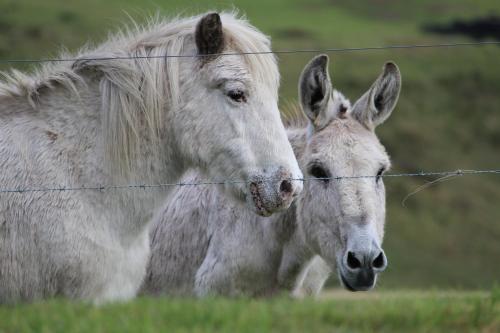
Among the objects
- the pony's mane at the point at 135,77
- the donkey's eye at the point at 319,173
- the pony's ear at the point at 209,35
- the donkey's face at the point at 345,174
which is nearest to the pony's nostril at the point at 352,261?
the donkey's face at the point at 345,174

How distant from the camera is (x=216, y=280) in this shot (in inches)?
330

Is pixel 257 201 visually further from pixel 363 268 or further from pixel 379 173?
pixel 379 173

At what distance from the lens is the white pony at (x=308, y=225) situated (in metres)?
7.78

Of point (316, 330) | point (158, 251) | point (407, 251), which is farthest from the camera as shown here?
point (407, 251)

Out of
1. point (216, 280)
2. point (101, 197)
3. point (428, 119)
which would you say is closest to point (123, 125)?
point (101, 197)

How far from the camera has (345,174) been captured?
800cm

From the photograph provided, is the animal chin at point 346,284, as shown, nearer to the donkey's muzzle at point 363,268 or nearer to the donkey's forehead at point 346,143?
the donkey's muzzle at point 363,268

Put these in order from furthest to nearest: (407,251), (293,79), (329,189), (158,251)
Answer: (293,79) → (407,251) → (158,251) → (329,189)

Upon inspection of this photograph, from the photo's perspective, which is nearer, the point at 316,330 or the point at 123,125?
the point at 316,330

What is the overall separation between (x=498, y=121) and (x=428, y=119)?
4.74 m

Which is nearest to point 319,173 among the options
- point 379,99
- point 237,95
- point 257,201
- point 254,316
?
point 379,99

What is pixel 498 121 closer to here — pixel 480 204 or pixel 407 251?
pixel 480 204

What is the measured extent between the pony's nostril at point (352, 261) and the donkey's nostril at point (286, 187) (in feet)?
3.24

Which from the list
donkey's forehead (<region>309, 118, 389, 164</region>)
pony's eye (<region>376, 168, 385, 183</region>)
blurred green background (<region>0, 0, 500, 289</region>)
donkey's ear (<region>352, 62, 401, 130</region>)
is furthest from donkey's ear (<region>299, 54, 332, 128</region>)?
blurred green background (<region>0, 0, 500, 289</region>)
